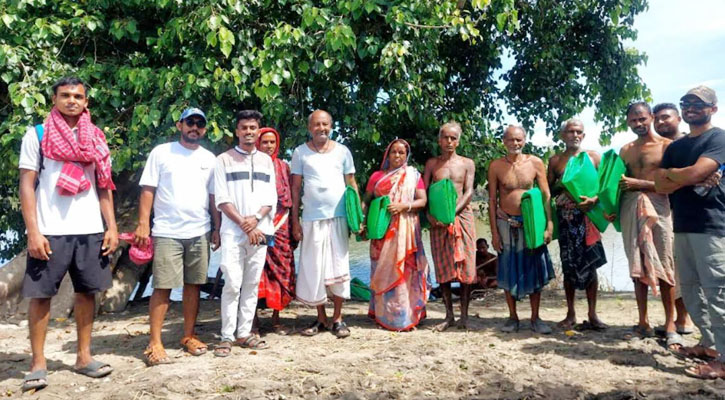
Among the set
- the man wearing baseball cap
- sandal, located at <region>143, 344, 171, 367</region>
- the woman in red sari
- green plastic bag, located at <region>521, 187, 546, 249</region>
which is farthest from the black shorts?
the man wearing baseball cap

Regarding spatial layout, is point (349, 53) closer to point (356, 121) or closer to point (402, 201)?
point (356, 121)

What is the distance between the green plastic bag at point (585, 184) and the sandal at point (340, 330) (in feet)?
7.55

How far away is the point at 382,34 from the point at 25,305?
5142 millimetres

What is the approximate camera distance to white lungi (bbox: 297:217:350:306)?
14.8 ft

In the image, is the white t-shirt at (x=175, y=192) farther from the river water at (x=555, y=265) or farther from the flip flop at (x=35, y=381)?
the river water at (x=555, y=265)

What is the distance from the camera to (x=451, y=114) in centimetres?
705

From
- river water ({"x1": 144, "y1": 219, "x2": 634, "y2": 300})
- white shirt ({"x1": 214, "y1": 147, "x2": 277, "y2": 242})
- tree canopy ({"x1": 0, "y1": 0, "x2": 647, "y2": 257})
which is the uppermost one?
tree canopy ({"x1": 0, "y1": 0, "x2": 647, "y2": 257})

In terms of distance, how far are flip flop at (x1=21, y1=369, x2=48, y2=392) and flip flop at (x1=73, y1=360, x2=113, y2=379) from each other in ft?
0.83

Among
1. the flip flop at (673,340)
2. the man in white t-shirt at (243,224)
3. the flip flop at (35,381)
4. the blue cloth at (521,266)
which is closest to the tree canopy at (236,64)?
the man in white t-shirt at (243,224)

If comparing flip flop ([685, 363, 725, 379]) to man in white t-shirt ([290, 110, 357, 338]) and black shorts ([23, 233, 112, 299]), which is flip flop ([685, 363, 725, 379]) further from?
black shorts ([23, 233, 112, 299])

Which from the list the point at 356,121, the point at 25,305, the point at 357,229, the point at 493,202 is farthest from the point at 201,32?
the point at 25,305

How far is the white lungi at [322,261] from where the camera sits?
4.52 meters

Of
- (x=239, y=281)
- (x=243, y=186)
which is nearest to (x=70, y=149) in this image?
(x=243, y=186)

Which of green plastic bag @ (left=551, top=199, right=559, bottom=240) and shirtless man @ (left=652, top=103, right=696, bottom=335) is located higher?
shirtless man @ (left=652, top=103, right=696, bottom=335)
